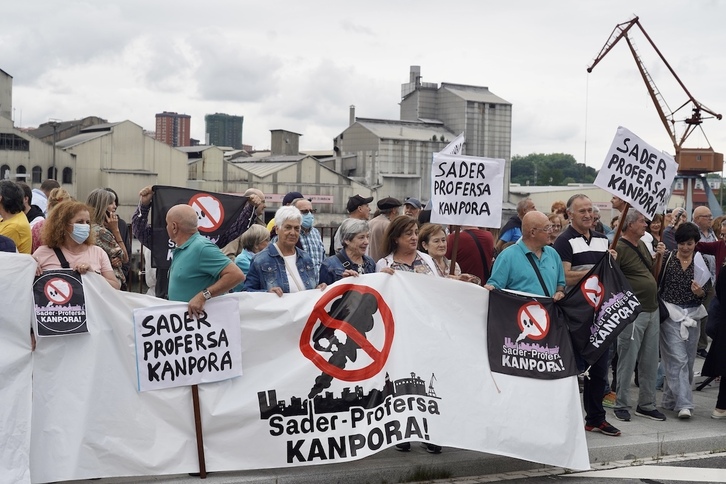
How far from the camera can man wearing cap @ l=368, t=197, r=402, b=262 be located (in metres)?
9.39

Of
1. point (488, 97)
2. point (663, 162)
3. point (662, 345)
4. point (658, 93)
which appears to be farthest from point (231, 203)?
point (658, 93)

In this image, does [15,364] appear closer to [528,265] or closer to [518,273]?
[518,273]

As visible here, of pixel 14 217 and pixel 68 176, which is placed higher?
pixel 68 176

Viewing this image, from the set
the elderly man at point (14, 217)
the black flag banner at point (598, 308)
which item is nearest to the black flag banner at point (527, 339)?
the black flag banner at point (598, 308)

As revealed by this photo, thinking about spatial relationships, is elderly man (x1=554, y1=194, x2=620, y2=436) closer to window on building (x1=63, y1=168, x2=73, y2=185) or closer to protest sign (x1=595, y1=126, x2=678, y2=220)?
protest sign (x1=595, y1=126, x2=678, y2=220)

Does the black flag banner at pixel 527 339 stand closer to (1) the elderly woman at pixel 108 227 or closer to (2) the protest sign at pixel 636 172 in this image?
(2) the protest sign at pixel 636 172

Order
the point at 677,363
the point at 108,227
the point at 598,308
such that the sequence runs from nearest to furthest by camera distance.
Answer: the point at 598,308
the point at 108,227
the point at 677,363

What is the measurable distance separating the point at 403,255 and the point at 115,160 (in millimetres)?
54451

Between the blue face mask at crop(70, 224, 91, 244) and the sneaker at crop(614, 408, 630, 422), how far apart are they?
5.19m

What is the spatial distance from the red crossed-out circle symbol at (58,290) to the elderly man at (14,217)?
3.50 ft

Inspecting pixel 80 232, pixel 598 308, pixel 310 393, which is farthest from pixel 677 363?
pixel 80 232

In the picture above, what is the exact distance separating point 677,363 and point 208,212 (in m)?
4.81

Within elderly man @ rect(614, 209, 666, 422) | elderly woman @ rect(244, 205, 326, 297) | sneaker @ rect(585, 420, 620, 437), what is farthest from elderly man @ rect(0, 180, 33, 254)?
elderly man @ rect(614, 209, 666, 422)

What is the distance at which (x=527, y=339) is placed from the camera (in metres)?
7.56
